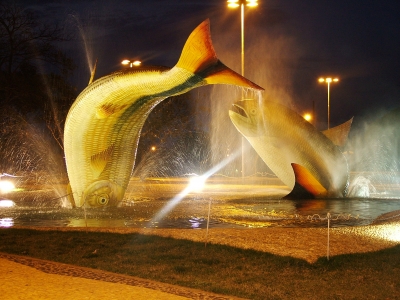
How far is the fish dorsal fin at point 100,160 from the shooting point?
15508 millimetres

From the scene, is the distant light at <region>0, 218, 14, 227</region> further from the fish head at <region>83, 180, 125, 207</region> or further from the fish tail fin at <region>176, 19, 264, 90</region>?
the fish tail fin at <region>176, 19, 264, 90</region>

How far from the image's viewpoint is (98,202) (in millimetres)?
15656

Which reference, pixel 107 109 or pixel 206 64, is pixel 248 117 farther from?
pixel 206 64

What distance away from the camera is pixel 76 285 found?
23.3ft

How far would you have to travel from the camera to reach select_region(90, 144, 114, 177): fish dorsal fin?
1551 cm

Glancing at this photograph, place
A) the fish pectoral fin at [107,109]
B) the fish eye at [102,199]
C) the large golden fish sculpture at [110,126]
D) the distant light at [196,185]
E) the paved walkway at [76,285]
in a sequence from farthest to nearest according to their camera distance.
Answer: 1. the distant light at [196,185]
2. the fish eye at [102,199]
3. the fish pectoral fin at [107,109]
4. the large golden fish sculpture at [110,126]
5. the paved walkway at [76,285]

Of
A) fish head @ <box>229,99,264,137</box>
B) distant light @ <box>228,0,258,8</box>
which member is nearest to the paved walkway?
fish head @ <box>229,99,264,137</box>

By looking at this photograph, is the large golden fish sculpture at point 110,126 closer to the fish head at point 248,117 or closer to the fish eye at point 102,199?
the fish eye at point 102,199

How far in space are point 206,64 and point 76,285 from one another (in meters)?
6.21

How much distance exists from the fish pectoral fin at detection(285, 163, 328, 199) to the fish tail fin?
748 centimetres

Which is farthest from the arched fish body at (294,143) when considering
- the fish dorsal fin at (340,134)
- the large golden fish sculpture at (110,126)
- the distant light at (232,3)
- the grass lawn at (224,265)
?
the grass lawn at (224,265)

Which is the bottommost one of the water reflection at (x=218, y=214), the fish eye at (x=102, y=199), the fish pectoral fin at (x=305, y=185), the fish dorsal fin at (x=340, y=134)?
the water reflection at (x=218, y=214)

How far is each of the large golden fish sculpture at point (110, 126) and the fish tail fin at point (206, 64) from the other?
0.35 meters

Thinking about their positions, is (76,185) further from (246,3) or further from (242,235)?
(246,3)
